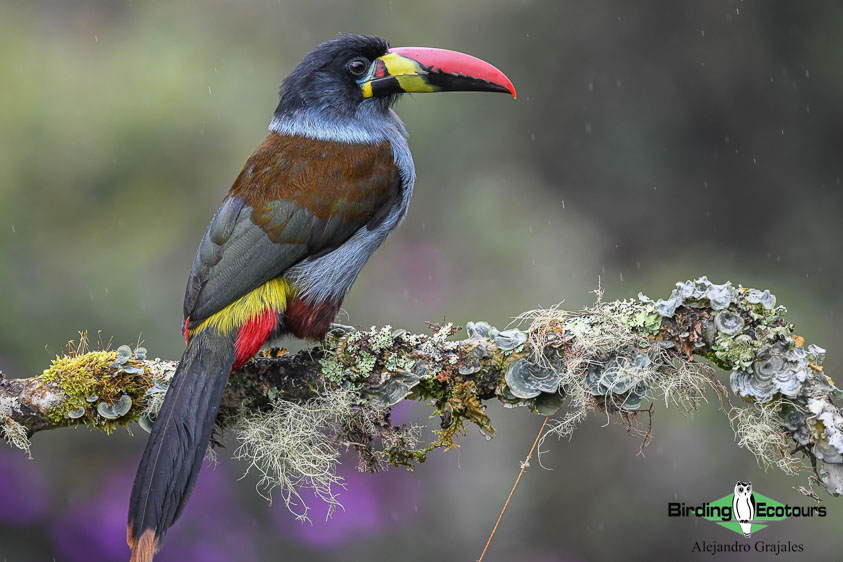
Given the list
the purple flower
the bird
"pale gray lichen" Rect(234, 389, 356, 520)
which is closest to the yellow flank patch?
the bird

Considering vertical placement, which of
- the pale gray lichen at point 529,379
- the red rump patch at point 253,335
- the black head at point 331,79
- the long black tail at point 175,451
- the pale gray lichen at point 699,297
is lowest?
the long black tail at point 175,451

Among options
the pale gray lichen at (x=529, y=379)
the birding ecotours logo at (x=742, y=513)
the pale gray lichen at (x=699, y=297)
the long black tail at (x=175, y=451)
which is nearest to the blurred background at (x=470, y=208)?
the birding ecotours logo at (x=742, y=513)

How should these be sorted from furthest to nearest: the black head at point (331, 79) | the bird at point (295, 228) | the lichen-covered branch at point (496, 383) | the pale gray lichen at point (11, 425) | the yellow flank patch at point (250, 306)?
the black head at point (331, 79), the yellow flank patch at point (250, 306), the pale gray lichen at point (11, 425), the bird at point (295, 228), the lichen-covered branch at point (496, 383)

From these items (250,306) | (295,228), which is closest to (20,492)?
(250,306)

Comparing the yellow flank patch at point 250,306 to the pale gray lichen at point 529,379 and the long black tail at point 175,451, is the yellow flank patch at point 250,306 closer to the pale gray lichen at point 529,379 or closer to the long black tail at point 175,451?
the long black tail at point 175,451

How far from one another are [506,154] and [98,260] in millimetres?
2199

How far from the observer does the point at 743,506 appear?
115 inches

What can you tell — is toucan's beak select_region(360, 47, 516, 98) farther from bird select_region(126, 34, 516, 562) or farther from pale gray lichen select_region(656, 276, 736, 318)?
pale gray lichen select_region(656, 276, 736, 318)

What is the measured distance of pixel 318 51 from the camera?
132 inches

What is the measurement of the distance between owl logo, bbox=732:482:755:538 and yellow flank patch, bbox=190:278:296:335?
4.83ft

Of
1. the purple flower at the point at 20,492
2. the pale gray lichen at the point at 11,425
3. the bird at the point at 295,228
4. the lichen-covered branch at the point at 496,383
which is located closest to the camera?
the lichen-covered branch at the point at 496,383

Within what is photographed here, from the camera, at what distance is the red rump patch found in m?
2.81

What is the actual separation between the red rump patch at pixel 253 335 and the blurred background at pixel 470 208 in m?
1.44

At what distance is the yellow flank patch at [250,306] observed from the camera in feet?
9.36
